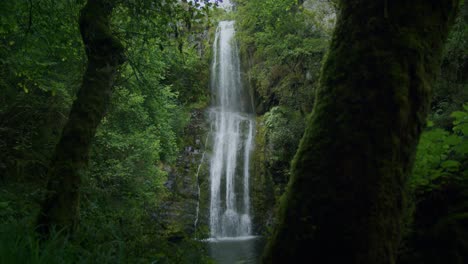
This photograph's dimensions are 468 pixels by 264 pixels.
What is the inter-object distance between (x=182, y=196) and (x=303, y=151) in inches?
605

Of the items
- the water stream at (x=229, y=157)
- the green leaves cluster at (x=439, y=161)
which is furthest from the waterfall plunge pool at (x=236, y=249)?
the green leaves cluster at (x=439, y=161)

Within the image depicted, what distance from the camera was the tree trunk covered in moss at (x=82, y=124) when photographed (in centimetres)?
309

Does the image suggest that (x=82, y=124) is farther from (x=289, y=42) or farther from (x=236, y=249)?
(x=289, y=42)

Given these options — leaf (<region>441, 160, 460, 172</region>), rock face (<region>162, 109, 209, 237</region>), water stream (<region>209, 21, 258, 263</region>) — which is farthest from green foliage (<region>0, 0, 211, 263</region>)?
water stream (<region>209, 21, 258, 263</region>)

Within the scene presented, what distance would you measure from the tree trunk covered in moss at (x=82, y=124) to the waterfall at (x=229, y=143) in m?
12.9

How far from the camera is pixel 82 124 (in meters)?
3.31

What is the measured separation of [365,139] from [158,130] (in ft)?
39.1

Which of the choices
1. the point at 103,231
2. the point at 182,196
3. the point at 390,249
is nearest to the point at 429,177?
the point at 390,249

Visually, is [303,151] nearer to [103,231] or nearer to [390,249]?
[390,249]

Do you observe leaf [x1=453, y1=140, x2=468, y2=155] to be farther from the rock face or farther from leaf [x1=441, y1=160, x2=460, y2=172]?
the rock face

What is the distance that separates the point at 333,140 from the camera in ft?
5.57

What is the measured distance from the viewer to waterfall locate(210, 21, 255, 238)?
16219 millimetres

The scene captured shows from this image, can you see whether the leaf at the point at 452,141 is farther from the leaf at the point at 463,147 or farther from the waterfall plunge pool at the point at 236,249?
the waterfall plunge pool at the point at 236,249

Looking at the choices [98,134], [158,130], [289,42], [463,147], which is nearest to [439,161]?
[463,147]
